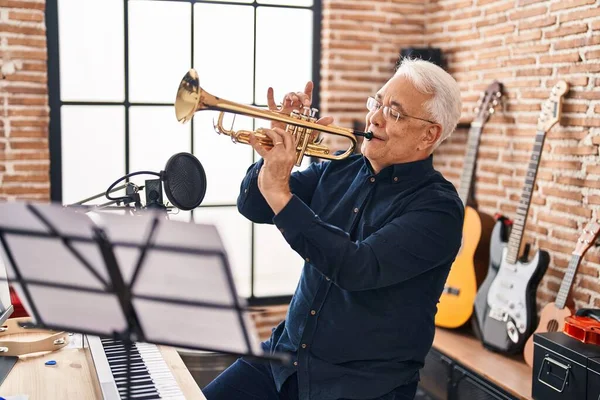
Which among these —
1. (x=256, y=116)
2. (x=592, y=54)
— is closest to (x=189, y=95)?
(x=256, y=116)

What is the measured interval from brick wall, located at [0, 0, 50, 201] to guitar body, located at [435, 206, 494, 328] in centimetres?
216

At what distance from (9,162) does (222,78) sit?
1.25 metres

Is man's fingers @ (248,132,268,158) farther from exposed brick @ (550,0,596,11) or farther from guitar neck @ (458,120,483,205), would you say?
guitar neck @ (458,120,483,205)

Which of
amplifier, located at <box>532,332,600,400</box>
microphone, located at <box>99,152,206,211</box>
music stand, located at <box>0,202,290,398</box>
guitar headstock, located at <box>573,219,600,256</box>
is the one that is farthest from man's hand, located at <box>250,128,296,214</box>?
guitar headstock, located at <box>573,219,600,256</box>

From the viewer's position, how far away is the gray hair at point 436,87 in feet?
6.63

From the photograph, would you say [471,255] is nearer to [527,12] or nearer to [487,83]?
[487,83]

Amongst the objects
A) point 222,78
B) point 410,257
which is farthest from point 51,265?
point 222,78

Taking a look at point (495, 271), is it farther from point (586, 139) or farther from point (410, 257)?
point (410, 257)

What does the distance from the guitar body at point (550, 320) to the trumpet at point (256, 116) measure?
1429 mm

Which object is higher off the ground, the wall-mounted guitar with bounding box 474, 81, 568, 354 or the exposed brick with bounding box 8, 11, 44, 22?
the exposed brick with bounding box 8, 11, 44, 22

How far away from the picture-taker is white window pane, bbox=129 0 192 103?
376cm

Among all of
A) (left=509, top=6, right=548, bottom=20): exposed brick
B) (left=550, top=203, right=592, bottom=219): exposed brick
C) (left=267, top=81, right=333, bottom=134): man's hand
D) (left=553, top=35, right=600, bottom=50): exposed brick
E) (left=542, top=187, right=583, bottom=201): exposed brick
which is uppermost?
(left=509, top=6, right=548, bottom=20): exposed brick

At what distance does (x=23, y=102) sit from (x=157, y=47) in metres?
0.79

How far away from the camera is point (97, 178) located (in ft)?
12.2
